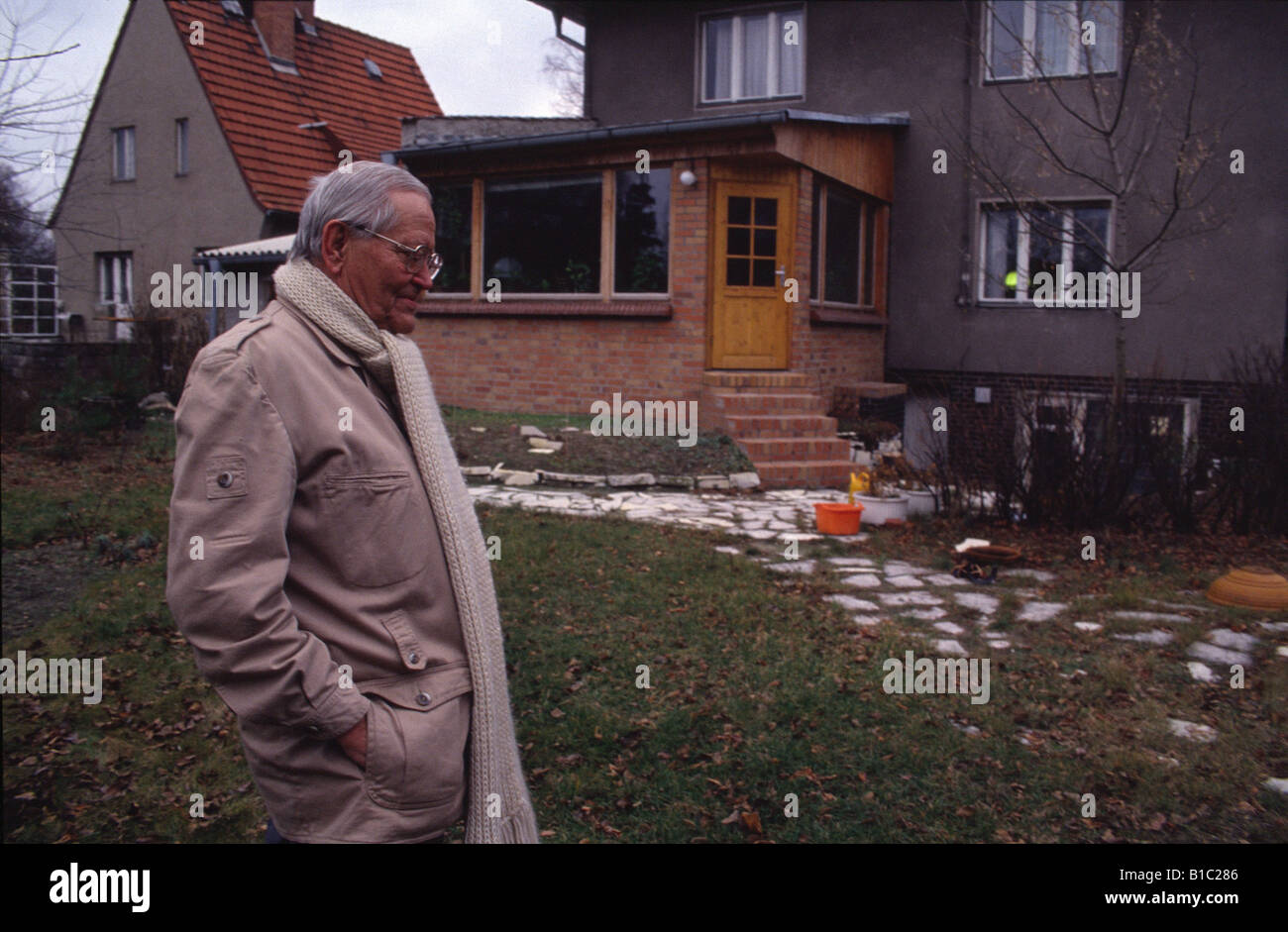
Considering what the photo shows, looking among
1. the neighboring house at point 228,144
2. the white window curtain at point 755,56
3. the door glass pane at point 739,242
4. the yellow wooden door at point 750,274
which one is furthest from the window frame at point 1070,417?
the neighboring house at point 228,144

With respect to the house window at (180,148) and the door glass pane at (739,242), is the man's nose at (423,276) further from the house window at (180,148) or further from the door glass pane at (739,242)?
the house window at (180,148)

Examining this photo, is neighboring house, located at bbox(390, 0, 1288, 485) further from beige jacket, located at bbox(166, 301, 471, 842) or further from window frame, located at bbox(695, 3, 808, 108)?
beige jacket, located at bbox(166, 301, 471, 842)

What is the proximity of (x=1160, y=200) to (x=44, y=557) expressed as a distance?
13.1 m

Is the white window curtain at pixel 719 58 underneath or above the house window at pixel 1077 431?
A: above

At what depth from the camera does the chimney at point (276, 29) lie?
20.4m

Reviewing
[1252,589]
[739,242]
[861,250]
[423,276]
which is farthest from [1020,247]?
[423,276]

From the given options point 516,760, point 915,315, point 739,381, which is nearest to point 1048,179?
point 915,315

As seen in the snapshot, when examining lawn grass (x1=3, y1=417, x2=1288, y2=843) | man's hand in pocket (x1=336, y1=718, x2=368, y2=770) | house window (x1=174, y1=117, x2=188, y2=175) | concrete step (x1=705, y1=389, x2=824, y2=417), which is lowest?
lawn grass (x1=3, y1=417, x2=1288, y2=843)

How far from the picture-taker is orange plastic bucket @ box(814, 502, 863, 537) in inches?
340

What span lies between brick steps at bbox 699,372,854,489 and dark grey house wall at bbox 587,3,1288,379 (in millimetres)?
2170

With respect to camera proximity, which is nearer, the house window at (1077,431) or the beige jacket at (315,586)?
the beige jacket at (315,586)

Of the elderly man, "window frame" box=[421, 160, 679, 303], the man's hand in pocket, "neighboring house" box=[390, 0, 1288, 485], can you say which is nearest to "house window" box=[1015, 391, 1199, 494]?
"neighboring house" box=[390, 0, 1288, 485]

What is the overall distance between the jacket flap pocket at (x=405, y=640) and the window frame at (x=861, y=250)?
469 inches
